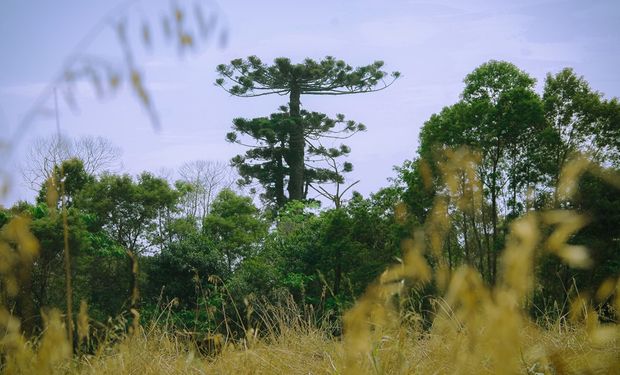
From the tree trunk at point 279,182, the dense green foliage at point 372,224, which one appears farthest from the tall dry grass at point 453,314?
the tree trunk at point 279,182

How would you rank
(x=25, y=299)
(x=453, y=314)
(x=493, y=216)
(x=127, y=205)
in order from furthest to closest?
(x=127, y=205) → (x=493, y=216) → (x=25, y=299) → (x=453, y=314)

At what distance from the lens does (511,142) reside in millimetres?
14391

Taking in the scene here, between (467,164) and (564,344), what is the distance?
1750mm

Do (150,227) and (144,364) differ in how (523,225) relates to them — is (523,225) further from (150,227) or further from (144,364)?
(150,227)

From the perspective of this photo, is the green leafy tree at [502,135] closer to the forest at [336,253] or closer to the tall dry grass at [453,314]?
the forest at [336,253]

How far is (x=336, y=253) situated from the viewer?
50.6ft

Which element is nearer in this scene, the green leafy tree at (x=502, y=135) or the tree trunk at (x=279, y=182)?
the green leafy tree at (x=502, y=135)

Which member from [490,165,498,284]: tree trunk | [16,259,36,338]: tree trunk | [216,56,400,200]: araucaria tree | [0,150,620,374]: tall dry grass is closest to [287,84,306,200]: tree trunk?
[216,56,400,200]: araucaria tree

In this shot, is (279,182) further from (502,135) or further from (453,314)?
(453,314)

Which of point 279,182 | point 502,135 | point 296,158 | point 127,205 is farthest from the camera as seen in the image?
point 279,182

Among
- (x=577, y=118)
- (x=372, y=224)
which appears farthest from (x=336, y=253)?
(x=577, y=118)

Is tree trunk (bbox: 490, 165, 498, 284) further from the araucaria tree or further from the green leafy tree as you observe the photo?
the araucaria tree

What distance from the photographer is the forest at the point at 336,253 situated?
4.31 ft

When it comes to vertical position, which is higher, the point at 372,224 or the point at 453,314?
the point at 453,314
